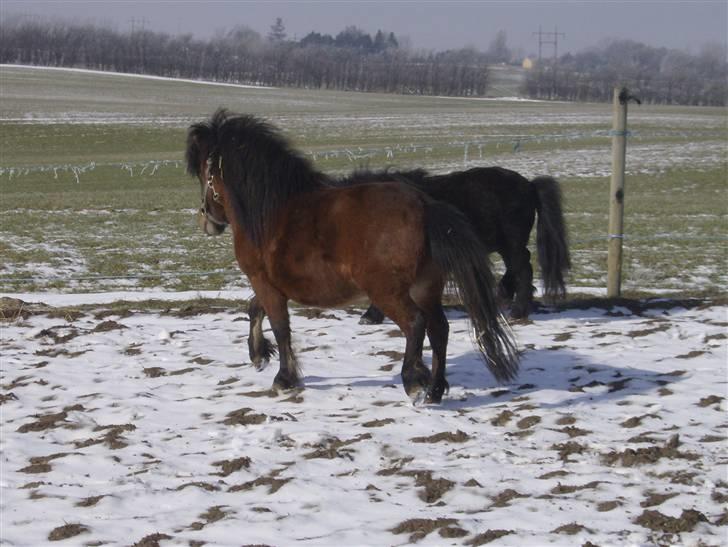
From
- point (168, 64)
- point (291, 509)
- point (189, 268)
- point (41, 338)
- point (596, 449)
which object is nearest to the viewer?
point (291, 509)

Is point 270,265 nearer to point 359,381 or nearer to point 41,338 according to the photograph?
point 359,381

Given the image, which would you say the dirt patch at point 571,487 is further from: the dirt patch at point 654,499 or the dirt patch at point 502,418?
the dirt patch at point 502,418

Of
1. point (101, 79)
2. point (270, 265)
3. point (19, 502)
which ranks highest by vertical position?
point (101, 79)

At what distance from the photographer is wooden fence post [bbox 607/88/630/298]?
9.45 meters

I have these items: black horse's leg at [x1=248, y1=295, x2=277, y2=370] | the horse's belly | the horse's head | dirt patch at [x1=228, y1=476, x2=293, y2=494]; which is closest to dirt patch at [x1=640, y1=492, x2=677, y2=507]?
dirt patch at [x1=228, y1=476, x2=293, y2=494]

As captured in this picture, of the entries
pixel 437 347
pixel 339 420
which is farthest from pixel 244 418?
pixel 437 347

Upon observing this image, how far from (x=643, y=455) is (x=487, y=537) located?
53.1 inches

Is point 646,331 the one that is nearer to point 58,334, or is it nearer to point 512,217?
point 512,217

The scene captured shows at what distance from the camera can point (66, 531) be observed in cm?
429

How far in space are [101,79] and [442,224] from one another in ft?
299

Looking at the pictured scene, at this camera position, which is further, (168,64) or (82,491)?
(168,64)

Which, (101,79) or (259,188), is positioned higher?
(101,79)

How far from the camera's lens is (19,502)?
4699mm

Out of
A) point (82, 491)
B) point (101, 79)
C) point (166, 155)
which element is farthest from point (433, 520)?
point (101, 79)
